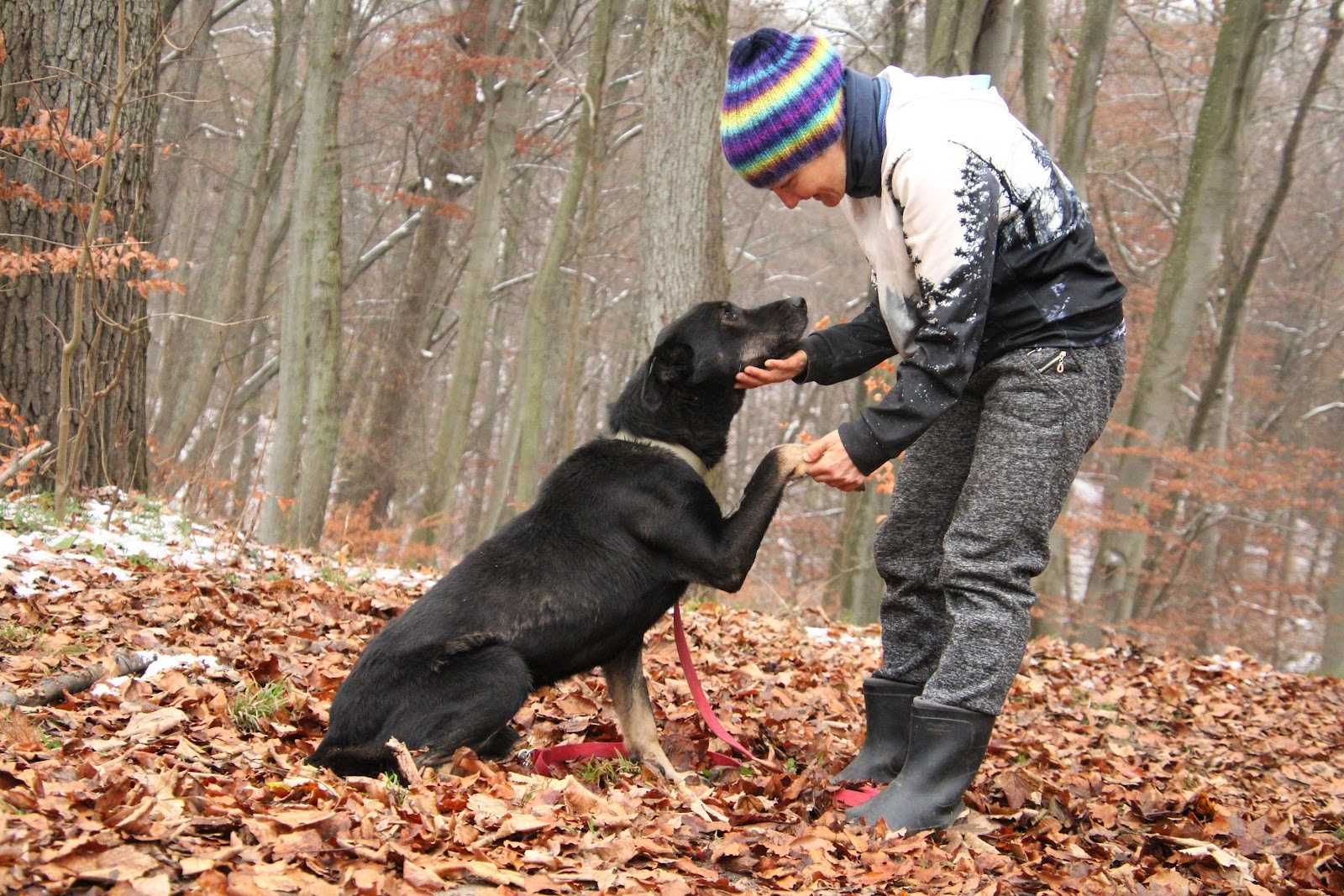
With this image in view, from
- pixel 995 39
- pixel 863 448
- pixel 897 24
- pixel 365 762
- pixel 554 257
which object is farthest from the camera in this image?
pixel 554 257

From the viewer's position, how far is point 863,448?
350 centimetres

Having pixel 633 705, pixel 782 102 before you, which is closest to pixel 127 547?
pixel 633 705

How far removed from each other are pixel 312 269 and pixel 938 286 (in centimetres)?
1048

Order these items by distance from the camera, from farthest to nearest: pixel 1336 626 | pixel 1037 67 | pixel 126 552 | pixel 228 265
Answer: pixel 228 265 < pixel 1336 626 < pixel 1037 67 < pixel 126 552

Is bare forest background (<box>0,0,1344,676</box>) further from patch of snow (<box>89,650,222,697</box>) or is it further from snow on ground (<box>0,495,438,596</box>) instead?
patch of snow (<box>89,650,222,697</box>)

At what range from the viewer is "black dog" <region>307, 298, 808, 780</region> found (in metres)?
3.83

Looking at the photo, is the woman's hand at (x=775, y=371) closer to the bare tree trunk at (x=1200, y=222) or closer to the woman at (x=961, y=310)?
the woman at (x=961, y=310)

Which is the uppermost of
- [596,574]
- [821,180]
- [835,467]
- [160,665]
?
[821,180]

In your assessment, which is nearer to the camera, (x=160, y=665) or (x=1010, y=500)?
(x=1010, y=500)

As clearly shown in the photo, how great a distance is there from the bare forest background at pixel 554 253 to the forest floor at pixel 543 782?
2.25 m

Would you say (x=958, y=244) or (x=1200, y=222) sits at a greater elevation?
(x=1200, y=222)

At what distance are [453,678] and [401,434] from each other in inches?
667

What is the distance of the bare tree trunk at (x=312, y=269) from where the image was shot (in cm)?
1255

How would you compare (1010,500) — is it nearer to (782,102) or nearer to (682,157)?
(782,102)
